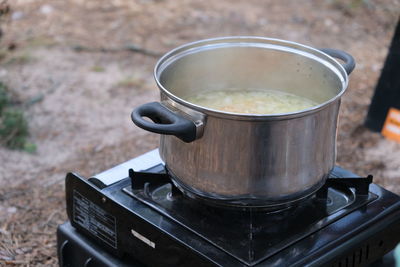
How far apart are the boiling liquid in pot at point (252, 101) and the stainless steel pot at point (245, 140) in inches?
4.8

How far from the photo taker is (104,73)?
3.90m

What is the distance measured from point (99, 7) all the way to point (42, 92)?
5.07 feet

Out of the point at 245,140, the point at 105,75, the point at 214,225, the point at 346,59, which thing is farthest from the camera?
the point at 105,75

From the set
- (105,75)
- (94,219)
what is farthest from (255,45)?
(105,75)

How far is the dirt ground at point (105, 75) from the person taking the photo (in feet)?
8.86

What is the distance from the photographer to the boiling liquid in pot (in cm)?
170

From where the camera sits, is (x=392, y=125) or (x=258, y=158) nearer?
(x=258, y=158)

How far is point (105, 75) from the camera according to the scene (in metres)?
3.88

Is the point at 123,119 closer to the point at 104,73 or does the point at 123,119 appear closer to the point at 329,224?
the point at 104,73

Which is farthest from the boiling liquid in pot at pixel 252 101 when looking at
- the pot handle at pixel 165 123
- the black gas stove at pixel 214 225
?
the pot handle at pixel 165 123

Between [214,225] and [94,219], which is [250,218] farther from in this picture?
[94,219]

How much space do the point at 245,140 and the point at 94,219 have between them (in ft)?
2.08

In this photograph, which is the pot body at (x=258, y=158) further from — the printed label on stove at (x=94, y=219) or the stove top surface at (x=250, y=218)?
the printed label on stove at (x=94, y=219)

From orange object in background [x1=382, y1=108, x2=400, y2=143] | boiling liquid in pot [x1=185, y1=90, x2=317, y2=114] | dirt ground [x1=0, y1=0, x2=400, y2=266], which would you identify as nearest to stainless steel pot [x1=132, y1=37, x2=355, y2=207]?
boiling liquid in pot [x1=185, y1=90, x2=317, y2=114]
